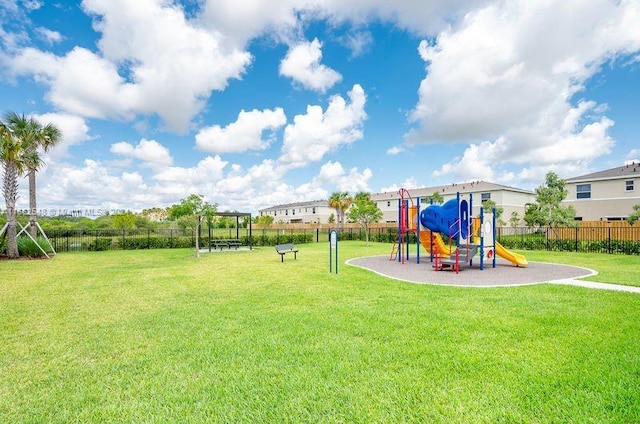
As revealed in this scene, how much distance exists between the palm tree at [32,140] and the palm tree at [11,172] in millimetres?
314

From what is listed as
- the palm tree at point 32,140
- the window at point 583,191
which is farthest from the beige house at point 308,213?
the palm tree at point 32,140

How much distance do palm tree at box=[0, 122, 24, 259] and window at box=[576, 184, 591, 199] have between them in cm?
4267

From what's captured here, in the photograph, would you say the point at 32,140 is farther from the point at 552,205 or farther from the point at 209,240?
the point at 552,205

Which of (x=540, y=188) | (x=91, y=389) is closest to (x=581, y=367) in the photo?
(x=91, y=389)

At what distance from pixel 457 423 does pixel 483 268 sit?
1067cm

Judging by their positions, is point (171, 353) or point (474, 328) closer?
point (171, 353)

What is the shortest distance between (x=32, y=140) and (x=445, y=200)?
42704 millimetres

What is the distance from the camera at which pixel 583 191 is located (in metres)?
32.2

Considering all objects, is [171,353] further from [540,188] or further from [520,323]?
[540,188]

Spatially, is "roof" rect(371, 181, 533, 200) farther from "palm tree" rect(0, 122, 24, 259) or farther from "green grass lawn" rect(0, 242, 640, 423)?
"palm tree" rect(0, 122, 24, 259)

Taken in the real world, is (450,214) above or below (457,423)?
above

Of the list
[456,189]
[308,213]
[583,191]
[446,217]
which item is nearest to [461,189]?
[456,189]

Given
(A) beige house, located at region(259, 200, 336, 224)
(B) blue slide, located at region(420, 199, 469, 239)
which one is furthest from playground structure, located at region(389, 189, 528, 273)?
(A) beige house, located at region(259, 200, 336, 224)

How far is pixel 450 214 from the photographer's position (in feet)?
43.3
